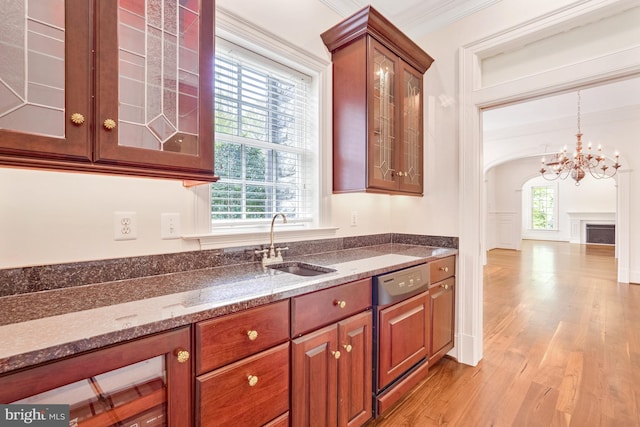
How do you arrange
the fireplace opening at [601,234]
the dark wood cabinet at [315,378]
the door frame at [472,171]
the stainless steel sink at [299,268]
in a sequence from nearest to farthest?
the dark wood cabinet at [315,378] < the stainless steel sink at [299,268] < the door frame at [472,171] < the fireplace opening at [601,234]

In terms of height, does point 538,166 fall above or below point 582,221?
above

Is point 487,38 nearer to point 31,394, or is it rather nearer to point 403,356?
point 403,356

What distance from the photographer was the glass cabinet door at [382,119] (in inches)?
85.5

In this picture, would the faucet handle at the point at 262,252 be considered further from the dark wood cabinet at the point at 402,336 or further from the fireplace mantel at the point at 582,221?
the fireplace mantel at the point at 582,221

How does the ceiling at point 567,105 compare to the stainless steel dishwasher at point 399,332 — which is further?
the ceiling at point 567,105

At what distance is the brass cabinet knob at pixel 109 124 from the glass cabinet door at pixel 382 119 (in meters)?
1.52

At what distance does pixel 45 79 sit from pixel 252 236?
1.15m

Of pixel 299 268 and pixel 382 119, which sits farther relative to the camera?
pixel 382 119

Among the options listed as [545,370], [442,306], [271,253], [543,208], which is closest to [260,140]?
[271,253]

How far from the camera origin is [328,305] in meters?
1.44

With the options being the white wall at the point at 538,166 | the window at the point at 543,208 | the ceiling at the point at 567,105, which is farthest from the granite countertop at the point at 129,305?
the window at the point at 543,208

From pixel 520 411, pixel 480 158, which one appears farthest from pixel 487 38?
pixel 520 411

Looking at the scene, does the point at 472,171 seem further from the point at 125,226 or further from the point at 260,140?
the point at 125,226

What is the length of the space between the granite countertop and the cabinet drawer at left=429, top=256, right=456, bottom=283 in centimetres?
66
